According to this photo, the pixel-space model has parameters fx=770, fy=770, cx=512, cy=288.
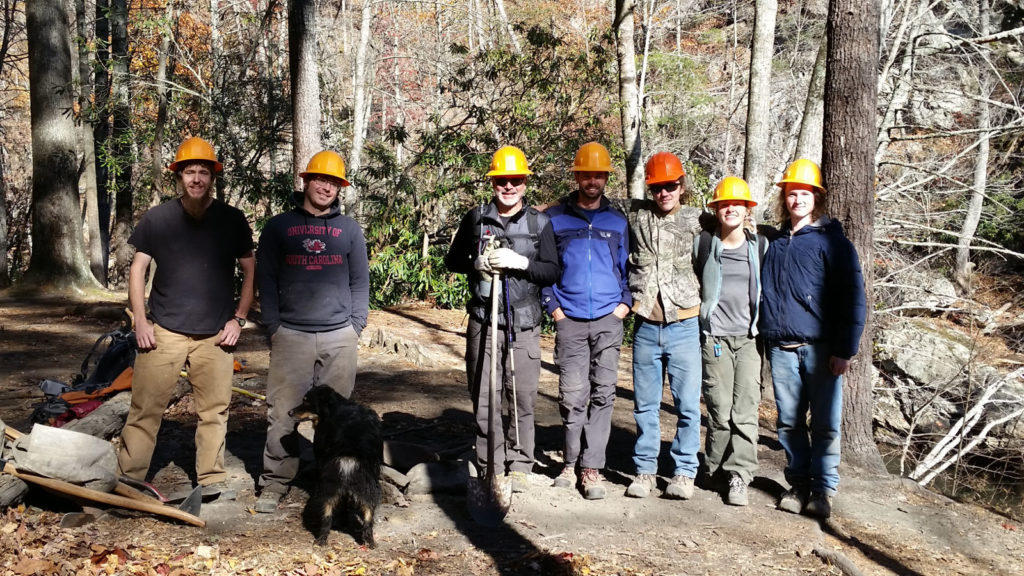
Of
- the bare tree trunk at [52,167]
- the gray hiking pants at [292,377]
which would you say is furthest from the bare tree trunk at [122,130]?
the gray hiking pants at [292,377]

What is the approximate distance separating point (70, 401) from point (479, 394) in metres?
3.68

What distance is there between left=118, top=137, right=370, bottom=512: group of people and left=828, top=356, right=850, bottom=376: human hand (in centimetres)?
304

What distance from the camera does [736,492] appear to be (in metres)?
5.27

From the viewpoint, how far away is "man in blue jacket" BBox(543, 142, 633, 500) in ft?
17.1

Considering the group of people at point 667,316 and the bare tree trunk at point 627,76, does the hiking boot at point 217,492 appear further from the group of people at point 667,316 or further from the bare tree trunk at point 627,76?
the bare tree trunk at point 627,76

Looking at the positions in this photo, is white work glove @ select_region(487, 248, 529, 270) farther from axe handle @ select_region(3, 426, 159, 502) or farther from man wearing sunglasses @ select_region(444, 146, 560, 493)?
axe handle @ select_region(3, 426, 159, 502)

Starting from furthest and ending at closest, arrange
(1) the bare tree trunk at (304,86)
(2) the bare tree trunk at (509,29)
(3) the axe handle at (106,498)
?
1. (2) the bare tree trunk at (509,29)
2. (1) the bare tree trunk at (304,86)
3. (3) the axe handle at (106,498)

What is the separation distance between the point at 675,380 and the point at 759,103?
22.4 ft

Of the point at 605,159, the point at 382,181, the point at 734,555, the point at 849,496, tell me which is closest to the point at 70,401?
the point at 605,159

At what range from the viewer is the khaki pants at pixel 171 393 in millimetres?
4746

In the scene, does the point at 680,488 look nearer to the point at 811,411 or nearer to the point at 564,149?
the point at 811,411

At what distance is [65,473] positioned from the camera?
443 centimetres

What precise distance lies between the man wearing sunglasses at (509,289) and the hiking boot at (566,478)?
9.8 inches

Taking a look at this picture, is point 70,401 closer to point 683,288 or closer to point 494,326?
point 494,326
